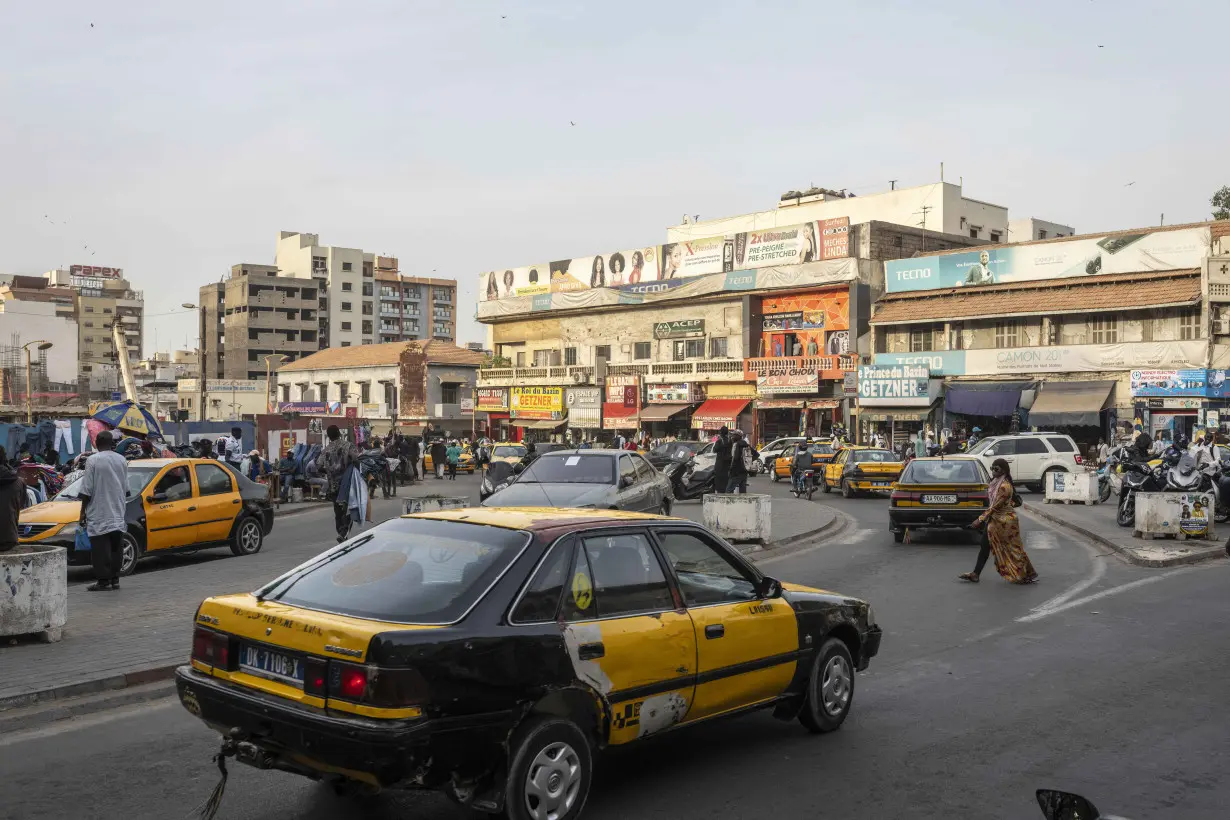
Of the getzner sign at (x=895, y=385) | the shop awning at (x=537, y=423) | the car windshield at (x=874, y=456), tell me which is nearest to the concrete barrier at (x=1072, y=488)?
the car windshield at (x=874, y=456)

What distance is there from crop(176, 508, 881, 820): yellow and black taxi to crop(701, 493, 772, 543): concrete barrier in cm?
1070

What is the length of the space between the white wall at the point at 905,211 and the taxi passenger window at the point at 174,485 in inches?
1863

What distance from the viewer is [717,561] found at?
621 cm

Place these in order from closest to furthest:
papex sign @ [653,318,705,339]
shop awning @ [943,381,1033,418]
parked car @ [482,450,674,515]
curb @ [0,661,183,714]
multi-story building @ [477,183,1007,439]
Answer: curb @ [0,661,183,714], parked car @ [482,450,674,515], shop awning @ [943,381,1033,418], multi-story building @ [477,183,1007,439], papex sign @ [653,318,705,339]

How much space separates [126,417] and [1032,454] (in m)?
23.7

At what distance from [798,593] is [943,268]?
143 ft

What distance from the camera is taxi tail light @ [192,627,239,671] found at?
502cm

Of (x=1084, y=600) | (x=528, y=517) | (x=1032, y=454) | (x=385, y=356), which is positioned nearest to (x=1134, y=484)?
(x=1084, y=600)

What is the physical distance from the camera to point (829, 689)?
6.74 metres

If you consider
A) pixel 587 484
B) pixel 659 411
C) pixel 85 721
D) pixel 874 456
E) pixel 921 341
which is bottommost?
pixel 85 721

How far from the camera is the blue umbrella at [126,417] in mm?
23766

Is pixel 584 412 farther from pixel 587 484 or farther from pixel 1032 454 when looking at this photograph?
pixel 587 484

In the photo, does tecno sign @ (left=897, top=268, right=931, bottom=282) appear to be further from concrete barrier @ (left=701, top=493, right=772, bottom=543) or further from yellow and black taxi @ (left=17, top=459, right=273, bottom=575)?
yellow and black taxi @ (left=17, top=459, right=273, bottom=575)

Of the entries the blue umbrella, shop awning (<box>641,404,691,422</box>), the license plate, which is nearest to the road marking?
the license plate
